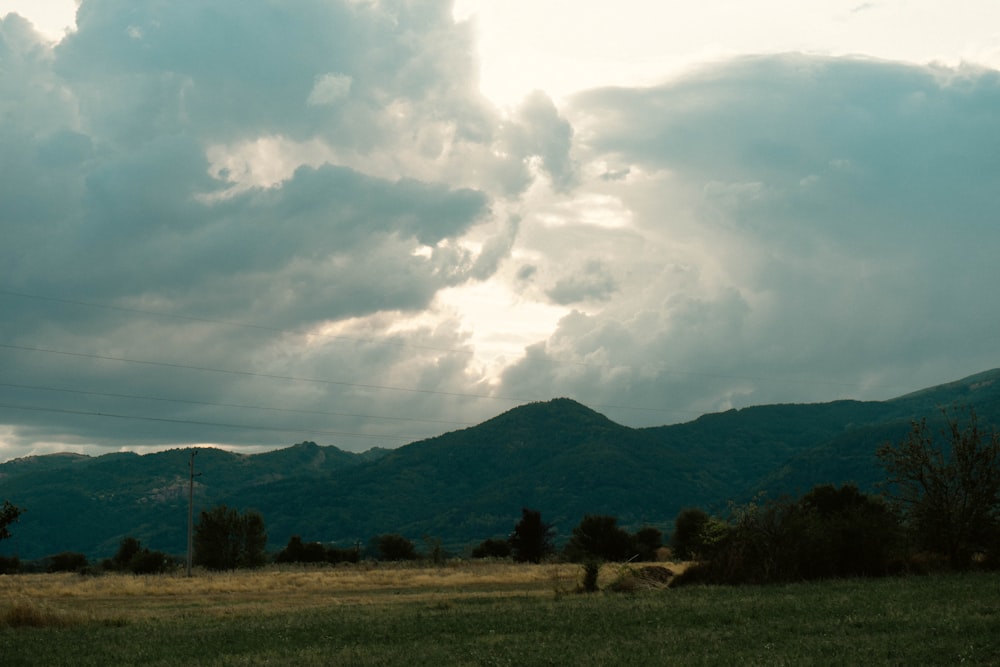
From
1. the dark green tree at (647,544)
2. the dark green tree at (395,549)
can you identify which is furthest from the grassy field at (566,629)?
the dark green tree at (395,549)

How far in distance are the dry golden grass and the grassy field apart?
0.42 metres

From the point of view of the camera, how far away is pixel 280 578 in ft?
226

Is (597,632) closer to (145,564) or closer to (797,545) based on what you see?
(797,545)

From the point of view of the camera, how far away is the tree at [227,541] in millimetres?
99188

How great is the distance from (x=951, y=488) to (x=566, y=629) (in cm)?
2660

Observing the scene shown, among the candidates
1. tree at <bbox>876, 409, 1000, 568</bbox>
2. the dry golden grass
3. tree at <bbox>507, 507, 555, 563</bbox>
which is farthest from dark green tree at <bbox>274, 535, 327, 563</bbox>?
tree at <bbox>876, 409, 1000, 568</bbox>

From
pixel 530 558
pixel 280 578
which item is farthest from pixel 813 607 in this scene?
pixel 530 558

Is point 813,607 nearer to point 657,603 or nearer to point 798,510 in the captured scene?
point 657,603

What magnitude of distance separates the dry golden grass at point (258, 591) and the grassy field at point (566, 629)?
1.39ft

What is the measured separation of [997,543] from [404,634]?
3056 centimetres

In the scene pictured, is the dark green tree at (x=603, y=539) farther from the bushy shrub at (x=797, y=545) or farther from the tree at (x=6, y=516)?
the tree at (x=6, y=516)

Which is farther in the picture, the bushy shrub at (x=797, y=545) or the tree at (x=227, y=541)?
the tree at (x=227, y=541)

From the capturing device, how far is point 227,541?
100 meters

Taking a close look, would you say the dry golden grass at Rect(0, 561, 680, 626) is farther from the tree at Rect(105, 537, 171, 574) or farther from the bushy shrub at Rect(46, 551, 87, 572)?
the bushy shrub at Rect(46, 551, 87, 572)
